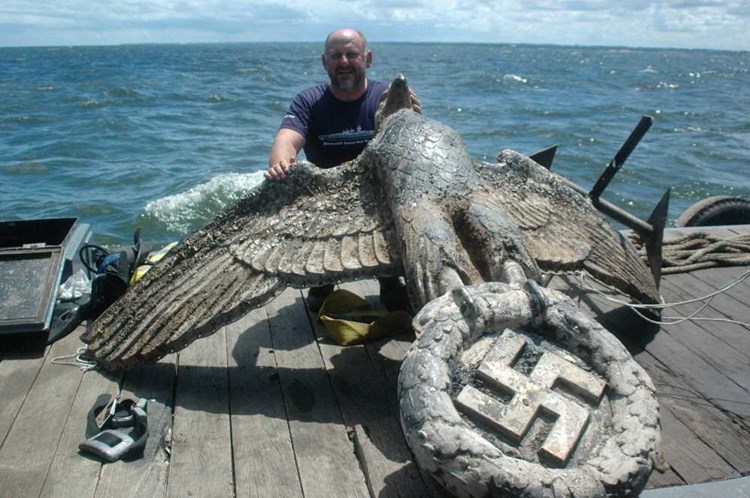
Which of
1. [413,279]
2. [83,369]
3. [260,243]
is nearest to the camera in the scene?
[413,279]

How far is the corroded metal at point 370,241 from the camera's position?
3201 millimetres

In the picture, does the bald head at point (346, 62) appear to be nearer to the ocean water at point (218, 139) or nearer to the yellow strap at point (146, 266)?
the yellow strap at point (146, 266)

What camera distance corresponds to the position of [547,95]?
1219 inches

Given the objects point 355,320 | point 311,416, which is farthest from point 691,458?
point 355,320

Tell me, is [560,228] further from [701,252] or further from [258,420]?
[701,252]

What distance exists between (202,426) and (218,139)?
50.4ft

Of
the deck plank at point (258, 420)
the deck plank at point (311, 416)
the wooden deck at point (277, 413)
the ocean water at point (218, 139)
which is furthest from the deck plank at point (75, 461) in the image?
the ocean water at point (218, 139)

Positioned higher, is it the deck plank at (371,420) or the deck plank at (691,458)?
the deck plank at (691,458)

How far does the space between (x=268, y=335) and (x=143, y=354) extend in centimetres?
107

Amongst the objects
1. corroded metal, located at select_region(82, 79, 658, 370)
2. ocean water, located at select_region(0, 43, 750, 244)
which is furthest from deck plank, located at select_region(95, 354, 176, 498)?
Answer: ocean water, located at select_region(0, 43, 750, 244)

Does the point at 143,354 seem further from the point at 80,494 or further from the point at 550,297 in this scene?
the point at 550,297

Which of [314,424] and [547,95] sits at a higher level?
[314,424]

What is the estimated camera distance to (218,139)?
1762 cm

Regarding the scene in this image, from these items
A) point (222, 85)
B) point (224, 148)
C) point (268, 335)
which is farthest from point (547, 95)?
point (268, 335)
